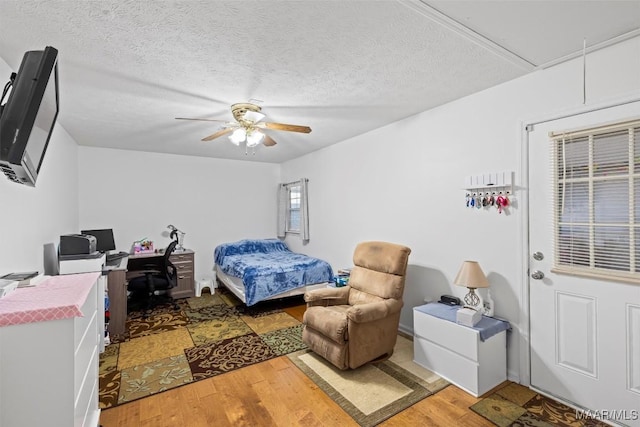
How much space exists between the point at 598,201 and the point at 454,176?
111 centimetres

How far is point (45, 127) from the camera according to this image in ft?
5.82

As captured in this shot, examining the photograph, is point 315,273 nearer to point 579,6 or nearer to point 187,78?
point 187,78

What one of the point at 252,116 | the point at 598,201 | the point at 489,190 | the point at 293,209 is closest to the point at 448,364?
the point at 489,190

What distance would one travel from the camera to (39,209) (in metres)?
2.65

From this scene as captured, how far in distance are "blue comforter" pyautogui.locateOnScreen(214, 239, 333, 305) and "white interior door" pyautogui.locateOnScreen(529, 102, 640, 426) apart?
275 cm

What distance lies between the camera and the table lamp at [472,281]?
8.00 feet

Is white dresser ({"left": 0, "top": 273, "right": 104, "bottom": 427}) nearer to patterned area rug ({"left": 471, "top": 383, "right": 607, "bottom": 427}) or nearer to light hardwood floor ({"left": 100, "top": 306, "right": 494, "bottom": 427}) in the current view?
light hardwood floor ({"left": 100, "top": 306, "right": 494, "bottom": 427})

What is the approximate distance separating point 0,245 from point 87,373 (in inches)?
41.1

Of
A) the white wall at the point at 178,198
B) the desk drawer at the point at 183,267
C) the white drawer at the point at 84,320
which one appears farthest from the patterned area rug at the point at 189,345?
the white wall at the point at 178,198

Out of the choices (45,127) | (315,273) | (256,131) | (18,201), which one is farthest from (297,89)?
(315,273)

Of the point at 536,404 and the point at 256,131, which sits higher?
the point at 256,131

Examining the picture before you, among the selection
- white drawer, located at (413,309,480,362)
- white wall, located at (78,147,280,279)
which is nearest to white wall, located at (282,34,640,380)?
white drawer, located at (413,309,480,362)

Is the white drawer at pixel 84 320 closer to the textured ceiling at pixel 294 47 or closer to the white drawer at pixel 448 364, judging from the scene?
the textured ceiling at pixel 294 47

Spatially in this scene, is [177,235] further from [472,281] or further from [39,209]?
[472,281]
